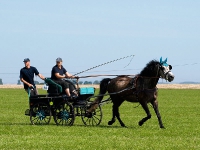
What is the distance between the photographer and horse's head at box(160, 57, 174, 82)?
1728 cm

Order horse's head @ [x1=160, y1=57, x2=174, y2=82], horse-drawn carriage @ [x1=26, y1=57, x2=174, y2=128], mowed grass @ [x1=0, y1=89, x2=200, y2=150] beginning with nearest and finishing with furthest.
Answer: mowed grass @ [x1=0, y1=89, x2=200, y2=150] → horse's head @ [x1=160, y1=57, x2=174, y2=82] → horse-drawn carriage @ [x1=26, y1=57, x2=174, y2=128]

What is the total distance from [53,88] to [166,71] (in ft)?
12.6

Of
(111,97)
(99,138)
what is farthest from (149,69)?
(99,138)

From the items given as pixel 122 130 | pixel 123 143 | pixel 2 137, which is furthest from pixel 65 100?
pixel 123 143

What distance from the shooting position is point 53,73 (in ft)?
61.9

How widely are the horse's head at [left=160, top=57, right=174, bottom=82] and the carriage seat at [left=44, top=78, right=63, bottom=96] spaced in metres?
3.34

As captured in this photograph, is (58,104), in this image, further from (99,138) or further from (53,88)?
(99,138)

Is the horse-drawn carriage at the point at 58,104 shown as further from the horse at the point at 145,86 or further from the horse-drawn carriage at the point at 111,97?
the horse at the point at 145,86

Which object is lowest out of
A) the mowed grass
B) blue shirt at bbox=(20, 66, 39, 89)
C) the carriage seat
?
the mowed grass

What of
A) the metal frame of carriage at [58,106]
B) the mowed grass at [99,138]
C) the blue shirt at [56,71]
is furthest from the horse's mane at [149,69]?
the blue shirt at [56,71]

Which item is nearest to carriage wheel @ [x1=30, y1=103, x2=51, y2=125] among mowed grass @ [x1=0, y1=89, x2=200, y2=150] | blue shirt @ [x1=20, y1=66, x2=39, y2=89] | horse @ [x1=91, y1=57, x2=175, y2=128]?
blue shirt @ [x1=20, y1=66, x2=39, y2=89]

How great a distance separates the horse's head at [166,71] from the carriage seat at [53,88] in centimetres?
334

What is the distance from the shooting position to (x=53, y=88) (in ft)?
62.4

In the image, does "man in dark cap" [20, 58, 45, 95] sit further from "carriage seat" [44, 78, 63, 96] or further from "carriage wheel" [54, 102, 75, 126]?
"carriage wheel" [54, 102, 75, 126]
